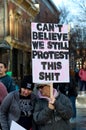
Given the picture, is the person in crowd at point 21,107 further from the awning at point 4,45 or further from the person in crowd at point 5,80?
the awning at point 4,45

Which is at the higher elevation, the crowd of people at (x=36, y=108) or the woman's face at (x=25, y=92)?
the woman's face at (x=25, y=92)

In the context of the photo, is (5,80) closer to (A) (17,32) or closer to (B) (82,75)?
(B) (82,75)

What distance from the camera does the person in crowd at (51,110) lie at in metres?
5.66

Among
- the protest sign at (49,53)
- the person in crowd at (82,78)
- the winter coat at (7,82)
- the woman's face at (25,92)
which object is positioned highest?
the protest sign at (49,53)

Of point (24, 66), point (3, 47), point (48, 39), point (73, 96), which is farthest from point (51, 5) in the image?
point (48, 39)

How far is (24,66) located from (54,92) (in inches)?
1688

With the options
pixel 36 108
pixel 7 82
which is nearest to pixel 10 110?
pixel 36 108

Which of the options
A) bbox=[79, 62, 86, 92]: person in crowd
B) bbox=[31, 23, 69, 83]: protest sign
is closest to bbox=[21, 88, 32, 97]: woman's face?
bbox=[31, 23, 69, 83]: protest sign

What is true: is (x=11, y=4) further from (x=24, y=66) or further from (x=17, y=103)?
(x=17, y=103)

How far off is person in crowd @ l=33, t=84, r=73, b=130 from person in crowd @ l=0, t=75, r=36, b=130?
0.25 m

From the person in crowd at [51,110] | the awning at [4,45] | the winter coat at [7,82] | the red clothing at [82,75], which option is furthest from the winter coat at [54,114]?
the awning at [4,45]

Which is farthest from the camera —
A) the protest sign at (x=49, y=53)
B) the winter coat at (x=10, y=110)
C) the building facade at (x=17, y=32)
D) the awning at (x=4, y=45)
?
the building facade at (x=17, y=32)

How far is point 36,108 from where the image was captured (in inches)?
231

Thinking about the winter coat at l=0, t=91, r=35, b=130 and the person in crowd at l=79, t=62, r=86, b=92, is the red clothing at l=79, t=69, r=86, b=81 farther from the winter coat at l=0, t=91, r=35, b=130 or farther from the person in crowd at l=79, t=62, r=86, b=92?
the winter coat at l=0, t=91, r=35, b=130
